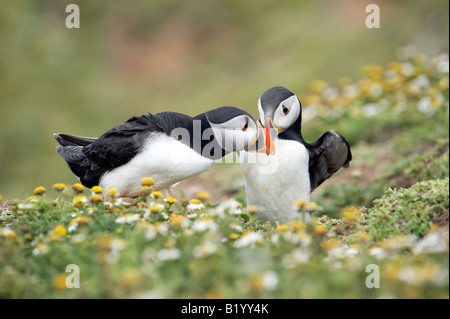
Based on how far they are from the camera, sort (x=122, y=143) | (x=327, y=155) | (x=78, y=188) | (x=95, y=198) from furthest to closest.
→ (x=327, y=155)
(x=122, y=143)
(x=78, y=188)
(x=95, y=198)

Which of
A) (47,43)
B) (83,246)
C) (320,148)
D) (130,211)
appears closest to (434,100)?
(320,148)

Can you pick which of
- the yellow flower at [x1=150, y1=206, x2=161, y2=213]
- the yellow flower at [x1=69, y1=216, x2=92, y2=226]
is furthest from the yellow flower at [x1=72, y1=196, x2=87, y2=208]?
the yellow flower at [x1=150, y1=206, x2=161, y2=213]

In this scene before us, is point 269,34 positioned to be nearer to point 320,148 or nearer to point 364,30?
point 364,30

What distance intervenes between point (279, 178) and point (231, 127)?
2.11 feet

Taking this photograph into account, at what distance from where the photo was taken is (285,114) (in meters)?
5.01

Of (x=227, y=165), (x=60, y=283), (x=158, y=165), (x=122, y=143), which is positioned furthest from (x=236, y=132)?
(x=227, y=165)

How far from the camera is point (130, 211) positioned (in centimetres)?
404

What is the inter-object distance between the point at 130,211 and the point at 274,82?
29.6ft

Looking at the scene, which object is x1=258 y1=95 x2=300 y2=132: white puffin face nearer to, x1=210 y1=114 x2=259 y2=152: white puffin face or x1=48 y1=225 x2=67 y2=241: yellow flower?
x1=210 y1=114 x2=259 y2=152: white puffin face

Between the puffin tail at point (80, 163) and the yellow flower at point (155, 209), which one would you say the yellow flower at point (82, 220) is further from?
the puffin tail at point (80, 163)

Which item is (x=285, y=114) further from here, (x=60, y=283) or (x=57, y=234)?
(x=60, y=283)

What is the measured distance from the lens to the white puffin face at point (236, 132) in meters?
4.81

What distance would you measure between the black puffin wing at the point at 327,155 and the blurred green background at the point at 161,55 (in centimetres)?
631

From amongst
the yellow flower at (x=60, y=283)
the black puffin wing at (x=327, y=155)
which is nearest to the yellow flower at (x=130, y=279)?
the yellow flower at (x=60, y=283)
